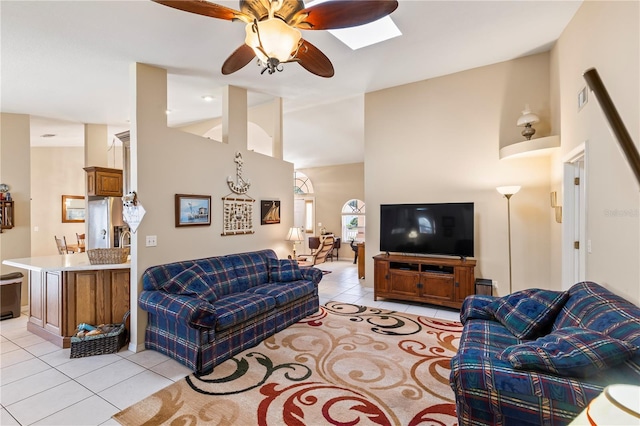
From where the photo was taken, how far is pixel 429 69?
14.4 feet

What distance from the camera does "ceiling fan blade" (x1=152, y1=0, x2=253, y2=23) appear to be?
1.71 m

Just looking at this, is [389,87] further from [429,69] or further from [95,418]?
[95,418]

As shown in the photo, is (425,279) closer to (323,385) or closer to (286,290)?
(286,290)

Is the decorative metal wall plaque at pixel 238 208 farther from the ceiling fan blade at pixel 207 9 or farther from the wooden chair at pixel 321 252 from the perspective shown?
the wooden chair at pixel 321 252

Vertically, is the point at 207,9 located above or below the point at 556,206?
above

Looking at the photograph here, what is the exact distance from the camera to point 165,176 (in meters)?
3.44

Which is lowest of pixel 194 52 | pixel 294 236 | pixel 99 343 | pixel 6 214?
pixel 99 343

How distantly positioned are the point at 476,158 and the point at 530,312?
2.85m

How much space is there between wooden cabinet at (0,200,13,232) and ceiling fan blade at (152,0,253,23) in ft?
16.6

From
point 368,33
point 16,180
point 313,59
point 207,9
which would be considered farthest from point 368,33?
point 16,180

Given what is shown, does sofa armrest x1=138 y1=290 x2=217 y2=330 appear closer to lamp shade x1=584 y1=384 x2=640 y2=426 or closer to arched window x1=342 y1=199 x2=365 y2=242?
lamp shade x1=584 y1=384 x2=640 y2=426

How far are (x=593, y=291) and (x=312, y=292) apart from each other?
297 cm

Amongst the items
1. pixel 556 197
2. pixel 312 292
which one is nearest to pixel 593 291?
pixel 556 197

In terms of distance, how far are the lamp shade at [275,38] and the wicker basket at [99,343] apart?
3.17 meters
